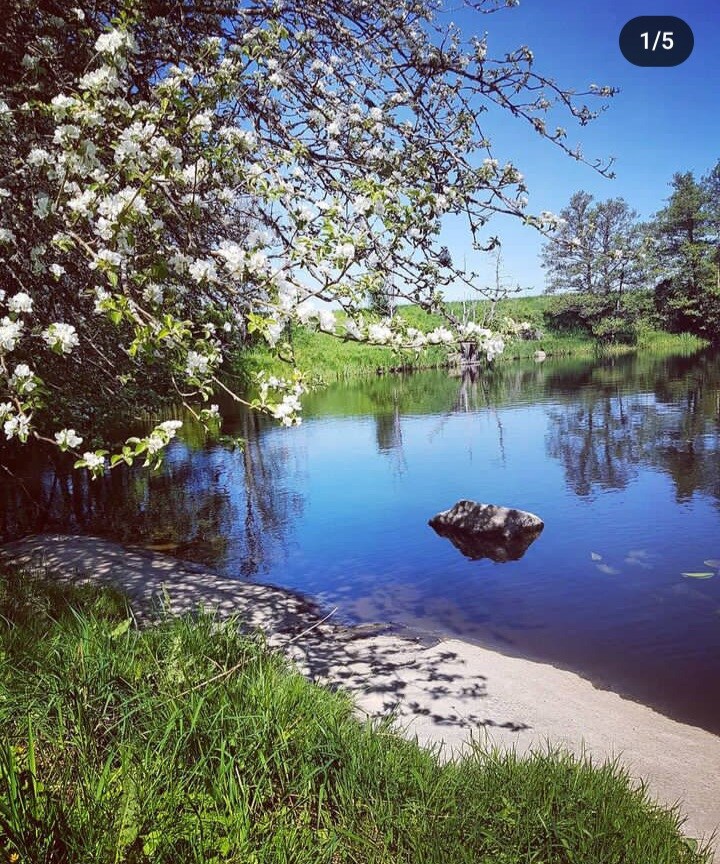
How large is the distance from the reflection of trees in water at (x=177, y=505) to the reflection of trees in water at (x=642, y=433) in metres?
9.35

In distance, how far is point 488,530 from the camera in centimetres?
1395

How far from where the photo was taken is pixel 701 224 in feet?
192

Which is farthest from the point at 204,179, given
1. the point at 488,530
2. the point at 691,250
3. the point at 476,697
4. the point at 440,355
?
the point at 691,250

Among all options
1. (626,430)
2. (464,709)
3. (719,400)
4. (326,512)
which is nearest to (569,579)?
(464,709)

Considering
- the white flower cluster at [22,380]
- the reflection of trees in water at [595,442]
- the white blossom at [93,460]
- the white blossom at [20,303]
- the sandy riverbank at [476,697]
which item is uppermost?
the white blossom at [20,303]

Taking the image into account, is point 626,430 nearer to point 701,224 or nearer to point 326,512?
point 326,512

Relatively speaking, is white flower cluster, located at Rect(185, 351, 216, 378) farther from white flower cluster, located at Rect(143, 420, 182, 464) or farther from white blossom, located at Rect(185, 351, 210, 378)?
white flower cluster, located at Rect(143, 420, 182, 464)

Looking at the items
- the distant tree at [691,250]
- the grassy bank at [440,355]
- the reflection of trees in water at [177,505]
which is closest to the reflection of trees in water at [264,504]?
the reflection of trees in water at [177,505]

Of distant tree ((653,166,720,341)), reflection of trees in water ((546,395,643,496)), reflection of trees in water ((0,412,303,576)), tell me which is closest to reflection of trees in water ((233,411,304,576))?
reflection of trees in water ((0,412,303,576))

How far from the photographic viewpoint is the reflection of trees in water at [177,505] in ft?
47.9

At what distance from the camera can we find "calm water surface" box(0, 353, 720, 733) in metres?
9.36

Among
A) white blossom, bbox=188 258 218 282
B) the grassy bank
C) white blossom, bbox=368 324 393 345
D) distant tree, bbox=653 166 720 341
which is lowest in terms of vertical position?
white blossom, bbox=368 324 393 345

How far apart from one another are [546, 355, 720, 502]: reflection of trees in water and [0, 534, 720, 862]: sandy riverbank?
1027cm

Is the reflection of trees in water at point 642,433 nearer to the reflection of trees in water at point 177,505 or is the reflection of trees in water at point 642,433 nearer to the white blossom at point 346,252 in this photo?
the reflection of trees in water at point 177,505
